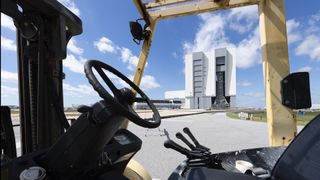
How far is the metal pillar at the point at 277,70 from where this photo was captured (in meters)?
2.79

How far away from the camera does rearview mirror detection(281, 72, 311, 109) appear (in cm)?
188

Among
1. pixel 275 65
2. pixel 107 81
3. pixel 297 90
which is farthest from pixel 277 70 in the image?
pixel 107 81

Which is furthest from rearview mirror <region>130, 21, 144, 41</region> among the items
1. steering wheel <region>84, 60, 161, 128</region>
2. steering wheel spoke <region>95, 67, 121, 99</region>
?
steering wheel spoke <region>95, 67, 121, 99</region>

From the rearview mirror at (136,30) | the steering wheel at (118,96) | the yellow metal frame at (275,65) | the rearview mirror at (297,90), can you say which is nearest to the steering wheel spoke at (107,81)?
the steering wheel at (118,96)

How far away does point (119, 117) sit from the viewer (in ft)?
5.04

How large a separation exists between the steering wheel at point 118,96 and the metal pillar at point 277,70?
1529 millimetres

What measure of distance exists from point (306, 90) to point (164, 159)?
5.14 m

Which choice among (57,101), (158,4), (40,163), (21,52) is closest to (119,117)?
(40,163)

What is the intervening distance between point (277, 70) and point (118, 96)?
6.29ft

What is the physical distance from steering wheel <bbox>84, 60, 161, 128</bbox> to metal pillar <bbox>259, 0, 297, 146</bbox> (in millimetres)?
1529

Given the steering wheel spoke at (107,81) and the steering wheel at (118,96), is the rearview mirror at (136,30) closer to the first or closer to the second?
the steering wheel at (118,96)

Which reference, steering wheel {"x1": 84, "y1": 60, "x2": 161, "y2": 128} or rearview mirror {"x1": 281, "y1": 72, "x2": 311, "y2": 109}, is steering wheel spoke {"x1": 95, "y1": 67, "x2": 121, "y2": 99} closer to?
steering wheel {"x1": 84, "y1": 60, "x2": 161, "y2": 128}

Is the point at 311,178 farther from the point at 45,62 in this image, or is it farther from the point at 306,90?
the point at 45,62

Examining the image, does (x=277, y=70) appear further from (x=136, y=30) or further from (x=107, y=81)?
(x=107, y=81)
